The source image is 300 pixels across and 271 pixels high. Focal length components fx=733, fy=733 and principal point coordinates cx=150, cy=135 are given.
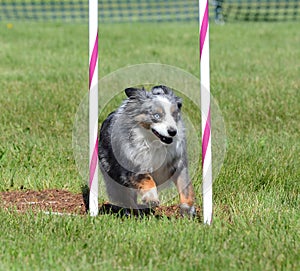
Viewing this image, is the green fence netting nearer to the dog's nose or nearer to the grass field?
Answer: the grass field

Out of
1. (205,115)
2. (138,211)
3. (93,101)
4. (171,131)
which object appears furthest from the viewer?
(138,211)

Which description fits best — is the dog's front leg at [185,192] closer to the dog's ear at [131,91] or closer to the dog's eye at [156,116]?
the dog's eye at [156,116]

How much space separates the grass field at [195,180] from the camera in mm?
3877

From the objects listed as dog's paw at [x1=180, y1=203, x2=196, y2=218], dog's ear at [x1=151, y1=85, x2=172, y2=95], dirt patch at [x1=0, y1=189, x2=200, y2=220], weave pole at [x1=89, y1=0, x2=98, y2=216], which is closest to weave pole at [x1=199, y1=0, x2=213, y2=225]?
dog's paw at [x1=180, y1=203, x2=196, y2=218]

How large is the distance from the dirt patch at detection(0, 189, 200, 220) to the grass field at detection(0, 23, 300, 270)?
0.17 m

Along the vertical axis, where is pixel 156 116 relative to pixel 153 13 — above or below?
above

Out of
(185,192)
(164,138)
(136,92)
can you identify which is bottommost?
(185,192)

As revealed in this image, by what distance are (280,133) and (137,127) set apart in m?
3.36

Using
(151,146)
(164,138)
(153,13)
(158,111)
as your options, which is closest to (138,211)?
(151,146)

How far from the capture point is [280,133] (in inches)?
299

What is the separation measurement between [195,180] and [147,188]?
1.31m

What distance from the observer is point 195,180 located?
570 cm

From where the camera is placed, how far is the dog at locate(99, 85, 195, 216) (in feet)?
14.4

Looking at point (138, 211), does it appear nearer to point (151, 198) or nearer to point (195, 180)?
point (151, 198)
